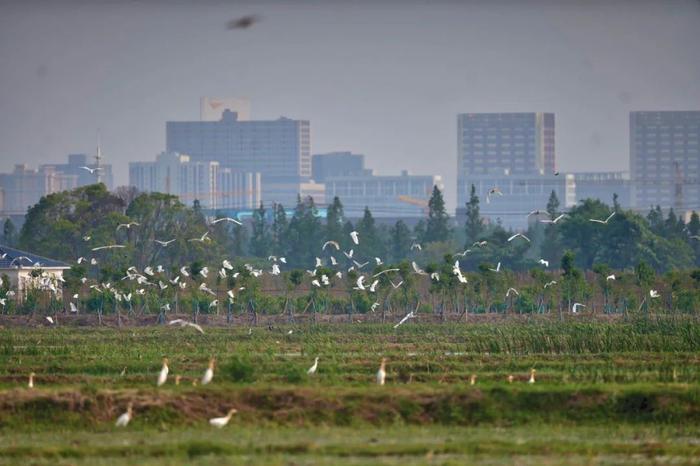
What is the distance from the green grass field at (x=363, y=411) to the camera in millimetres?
23234

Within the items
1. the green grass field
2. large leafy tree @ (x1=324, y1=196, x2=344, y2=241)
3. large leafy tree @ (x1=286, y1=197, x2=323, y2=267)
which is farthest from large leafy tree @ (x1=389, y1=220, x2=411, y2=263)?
the green grass field

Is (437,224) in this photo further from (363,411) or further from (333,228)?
(363,411)

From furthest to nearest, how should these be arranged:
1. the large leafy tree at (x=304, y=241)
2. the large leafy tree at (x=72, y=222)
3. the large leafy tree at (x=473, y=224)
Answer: the large leafy tree at (x=304, y=241)
the large leafy tree at (x=473, y=224)
the large leafy tree at (x=72, y=222)

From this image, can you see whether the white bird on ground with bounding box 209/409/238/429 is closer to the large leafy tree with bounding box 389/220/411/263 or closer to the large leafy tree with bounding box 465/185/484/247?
the large leafy tree with bounding box 389/220/411/263

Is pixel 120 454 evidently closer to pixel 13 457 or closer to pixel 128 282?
pixel 13 457

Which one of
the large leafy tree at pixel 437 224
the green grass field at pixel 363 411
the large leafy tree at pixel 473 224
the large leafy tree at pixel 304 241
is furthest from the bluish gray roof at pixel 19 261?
the large leafy tree at pixel 437 224

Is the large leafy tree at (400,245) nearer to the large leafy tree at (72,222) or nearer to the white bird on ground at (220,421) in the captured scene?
the large leafy tree at (72,222)

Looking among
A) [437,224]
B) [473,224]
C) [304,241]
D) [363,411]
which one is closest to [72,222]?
[304,241]

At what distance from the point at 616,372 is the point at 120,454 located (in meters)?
11.4

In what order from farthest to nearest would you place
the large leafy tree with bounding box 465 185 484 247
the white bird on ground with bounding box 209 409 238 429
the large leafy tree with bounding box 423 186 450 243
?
the large leafy tree with bounding box 423 186 450 243, the large leafy tree with bounding box 465 185 484 247, the white bird on ground with bounding box 209 409 238 429

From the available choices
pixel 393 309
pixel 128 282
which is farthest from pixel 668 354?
pixel 128 282

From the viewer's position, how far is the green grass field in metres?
23.2

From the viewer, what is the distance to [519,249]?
323 ft

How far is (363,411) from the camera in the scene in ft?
86.3
